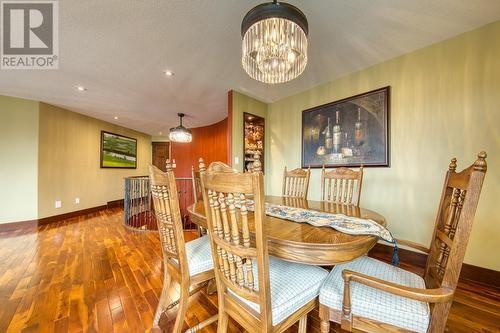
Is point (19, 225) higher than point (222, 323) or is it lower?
lower

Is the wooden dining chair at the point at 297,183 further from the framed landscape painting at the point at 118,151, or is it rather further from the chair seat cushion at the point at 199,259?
the framed landscape painting at the point at 118,151

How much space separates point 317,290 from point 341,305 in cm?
14

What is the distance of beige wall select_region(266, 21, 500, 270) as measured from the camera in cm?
173

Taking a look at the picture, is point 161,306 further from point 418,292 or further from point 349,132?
point 349,132

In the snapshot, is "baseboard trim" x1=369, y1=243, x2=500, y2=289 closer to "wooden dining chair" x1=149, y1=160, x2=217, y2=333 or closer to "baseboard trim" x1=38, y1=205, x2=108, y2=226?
"wooden dining chair" x1=149, y1=160, x2=217, y2=333

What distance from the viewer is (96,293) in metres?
1.60

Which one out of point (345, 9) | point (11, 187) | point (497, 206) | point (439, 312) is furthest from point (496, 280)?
point (11, 187)

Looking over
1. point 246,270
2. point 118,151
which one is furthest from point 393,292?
point 118,151

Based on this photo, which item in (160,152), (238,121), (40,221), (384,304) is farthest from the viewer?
(160,152)

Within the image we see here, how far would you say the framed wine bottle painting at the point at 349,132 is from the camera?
7.66ft

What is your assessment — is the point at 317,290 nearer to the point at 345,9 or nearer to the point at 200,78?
the point at 345,9

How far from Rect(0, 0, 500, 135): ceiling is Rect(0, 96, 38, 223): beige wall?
0.29 m

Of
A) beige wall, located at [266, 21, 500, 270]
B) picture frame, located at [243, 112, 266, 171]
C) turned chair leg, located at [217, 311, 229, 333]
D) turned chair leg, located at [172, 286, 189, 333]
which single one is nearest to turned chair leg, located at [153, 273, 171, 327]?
turned chair leg, located at [172, 286, 189, 333]

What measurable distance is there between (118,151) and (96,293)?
471cm
